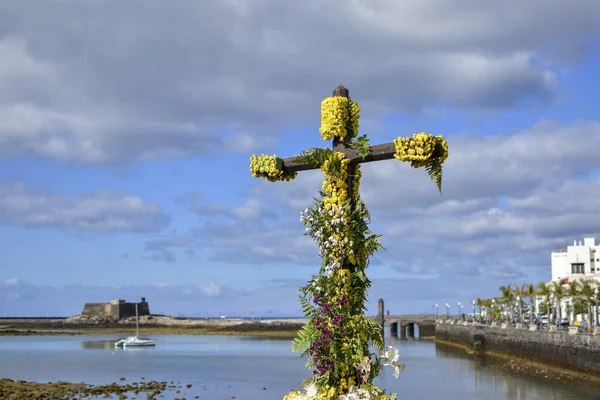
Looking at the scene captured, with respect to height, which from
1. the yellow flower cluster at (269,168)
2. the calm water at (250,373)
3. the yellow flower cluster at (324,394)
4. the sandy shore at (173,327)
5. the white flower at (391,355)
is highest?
the yellow flower cluster at (269,168)

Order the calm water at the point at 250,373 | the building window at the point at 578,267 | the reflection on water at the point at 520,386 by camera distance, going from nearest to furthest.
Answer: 1. the reflection on water at the point at 520,386
2. the calm water at the point at 250,373
3. the building window at the point at 578,267

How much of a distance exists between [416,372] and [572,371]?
19.9 meters

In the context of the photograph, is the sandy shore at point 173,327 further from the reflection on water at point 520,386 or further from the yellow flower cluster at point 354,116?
the yellow flower cluster at point 354,116

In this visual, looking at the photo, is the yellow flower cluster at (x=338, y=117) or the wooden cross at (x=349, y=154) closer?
the wooden cross at (x=349, y=154)

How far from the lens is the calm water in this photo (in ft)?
173

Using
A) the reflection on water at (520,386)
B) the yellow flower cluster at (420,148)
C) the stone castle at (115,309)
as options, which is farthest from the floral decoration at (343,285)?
the stone castle at (115,309)

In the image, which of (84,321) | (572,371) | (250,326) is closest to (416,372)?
(572,371)

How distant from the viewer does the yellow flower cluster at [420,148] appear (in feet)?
33.9

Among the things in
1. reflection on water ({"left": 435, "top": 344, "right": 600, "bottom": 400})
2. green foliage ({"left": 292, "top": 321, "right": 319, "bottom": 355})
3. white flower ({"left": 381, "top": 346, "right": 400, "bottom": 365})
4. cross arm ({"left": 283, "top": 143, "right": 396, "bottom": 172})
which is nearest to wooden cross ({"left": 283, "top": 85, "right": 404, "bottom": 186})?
cross arm ({"left": 283, "top": 143, "right": 396, "bottom": 172})

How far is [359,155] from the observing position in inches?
426

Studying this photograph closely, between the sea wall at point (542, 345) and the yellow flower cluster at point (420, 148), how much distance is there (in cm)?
4047

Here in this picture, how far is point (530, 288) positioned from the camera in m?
97.6

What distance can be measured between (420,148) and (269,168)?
7.45ft

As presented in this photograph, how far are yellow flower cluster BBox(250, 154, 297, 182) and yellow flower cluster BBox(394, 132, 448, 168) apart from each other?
180cm
